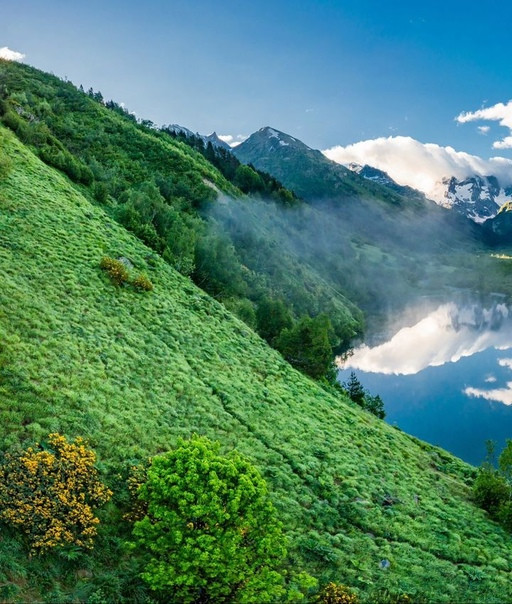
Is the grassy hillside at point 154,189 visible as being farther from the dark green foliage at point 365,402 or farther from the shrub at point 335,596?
the shrub at point 335,596

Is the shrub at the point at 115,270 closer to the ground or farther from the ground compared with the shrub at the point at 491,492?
farther from the ground

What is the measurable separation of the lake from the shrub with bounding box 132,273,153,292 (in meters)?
43.9

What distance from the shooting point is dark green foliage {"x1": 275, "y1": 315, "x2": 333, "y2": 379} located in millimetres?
52344

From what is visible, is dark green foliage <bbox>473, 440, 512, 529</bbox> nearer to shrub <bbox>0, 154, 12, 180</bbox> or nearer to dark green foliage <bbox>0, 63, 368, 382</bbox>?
dark green foliage <bbox>0, 63, 368, 382</bbox>

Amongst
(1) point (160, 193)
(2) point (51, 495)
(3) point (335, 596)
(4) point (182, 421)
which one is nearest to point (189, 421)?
(4) point (182, 421)

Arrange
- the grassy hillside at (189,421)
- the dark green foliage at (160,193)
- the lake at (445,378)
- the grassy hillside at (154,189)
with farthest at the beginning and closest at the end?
the lake at (445,378) < the dark green foliage at (160,193) < the grassy hillside at (154,189) < the grassy hillside at (189,421)

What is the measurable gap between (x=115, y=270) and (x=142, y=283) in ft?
8.26

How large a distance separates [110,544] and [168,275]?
97.3 feet

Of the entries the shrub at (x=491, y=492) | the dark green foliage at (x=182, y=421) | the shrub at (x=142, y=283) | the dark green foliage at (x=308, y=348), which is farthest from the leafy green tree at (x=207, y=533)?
the dark green foliage at (x=308, y=348)

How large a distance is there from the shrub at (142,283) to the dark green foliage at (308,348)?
70.2 feet

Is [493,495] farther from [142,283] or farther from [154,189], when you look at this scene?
[154,189]

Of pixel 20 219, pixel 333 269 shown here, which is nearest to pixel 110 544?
pixel 20 219

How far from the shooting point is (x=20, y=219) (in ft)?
120

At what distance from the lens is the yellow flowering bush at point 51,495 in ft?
50.2
